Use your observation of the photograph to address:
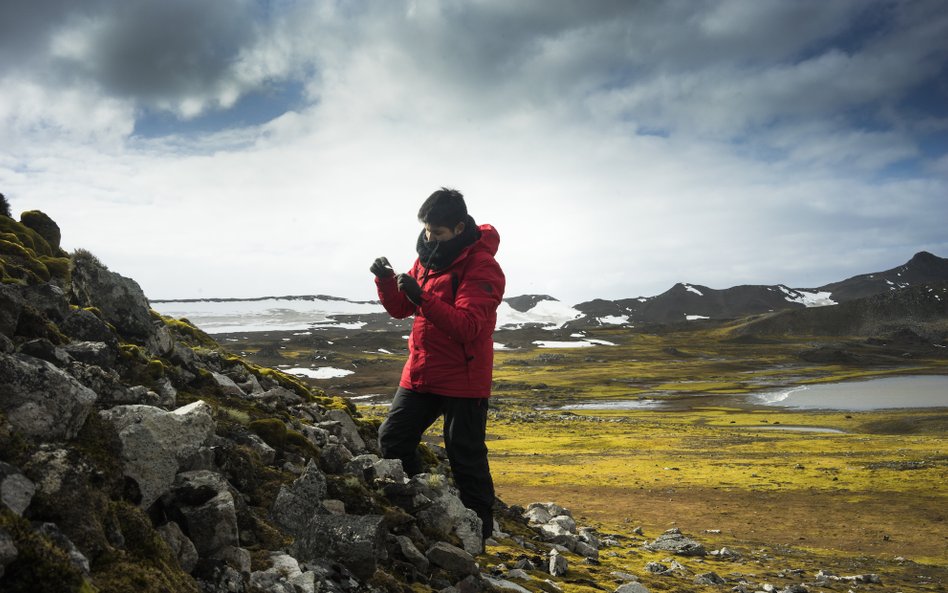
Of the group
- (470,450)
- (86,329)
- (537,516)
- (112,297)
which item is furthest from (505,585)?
(112,297)

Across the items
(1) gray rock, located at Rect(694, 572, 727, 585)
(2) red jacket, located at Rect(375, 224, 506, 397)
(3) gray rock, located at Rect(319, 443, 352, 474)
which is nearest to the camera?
(2) red jacket, located at Rect(375, 224, 506, 397)

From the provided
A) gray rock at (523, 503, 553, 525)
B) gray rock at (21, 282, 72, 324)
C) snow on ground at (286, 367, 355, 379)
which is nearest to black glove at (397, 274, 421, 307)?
gray rock at (21, 282, 72, 324)

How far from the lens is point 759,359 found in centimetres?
15075

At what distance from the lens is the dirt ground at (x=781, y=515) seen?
1543 centimetres

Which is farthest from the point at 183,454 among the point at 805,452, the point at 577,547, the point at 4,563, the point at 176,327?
the point at 805,452

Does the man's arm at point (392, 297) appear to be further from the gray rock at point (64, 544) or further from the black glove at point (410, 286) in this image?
the gray rock at point (64, 544)

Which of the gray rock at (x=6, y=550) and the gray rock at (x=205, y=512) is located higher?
the gray rock at (x=6, y=550)

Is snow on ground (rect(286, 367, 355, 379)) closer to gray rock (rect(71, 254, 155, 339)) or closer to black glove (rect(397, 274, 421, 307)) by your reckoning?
gray rock (rect(71, 254, 155, 339))

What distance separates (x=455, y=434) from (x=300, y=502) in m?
1.85

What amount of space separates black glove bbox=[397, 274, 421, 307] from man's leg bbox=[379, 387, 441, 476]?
1.40 meters

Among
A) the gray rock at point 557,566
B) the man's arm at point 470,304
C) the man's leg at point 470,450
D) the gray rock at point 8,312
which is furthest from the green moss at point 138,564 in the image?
the gray rock at point 557,566

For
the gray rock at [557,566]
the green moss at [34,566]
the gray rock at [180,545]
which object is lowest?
the gray rock at [557,566]

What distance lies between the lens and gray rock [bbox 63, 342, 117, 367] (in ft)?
19.7

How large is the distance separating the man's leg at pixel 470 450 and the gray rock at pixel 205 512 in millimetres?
2706
